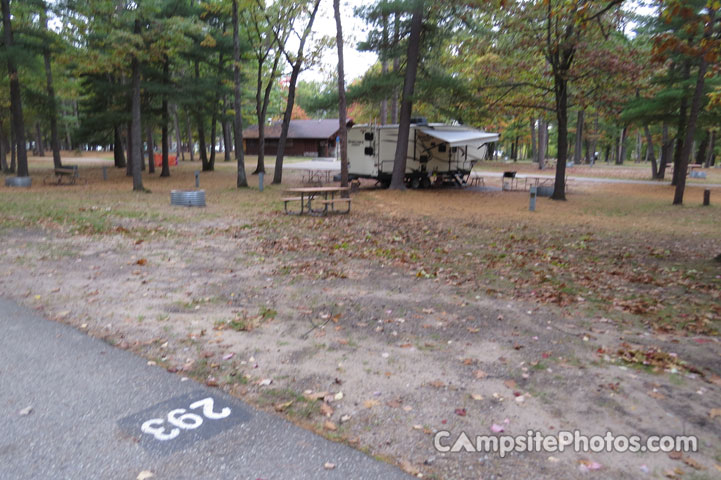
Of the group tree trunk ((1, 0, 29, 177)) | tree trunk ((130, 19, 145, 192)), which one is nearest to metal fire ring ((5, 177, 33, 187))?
tree trunk ((1, 0, 29, 177))

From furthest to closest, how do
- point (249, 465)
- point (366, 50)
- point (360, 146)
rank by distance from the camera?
point (360, 146), point (366, 50), point (249, 465)

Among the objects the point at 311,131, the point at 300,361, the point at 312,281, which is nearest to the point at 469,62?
the point at 312,281

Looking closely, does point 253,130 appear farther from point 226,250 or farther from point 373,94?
point 226,250

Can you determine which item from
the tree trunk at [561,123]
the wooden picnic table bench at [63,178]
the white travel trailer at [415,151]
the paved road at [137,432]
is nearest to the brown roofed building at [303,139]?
the wooden picnic table bench at [63,178]

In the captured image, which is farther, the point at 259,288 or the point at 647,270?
the point at 647,270

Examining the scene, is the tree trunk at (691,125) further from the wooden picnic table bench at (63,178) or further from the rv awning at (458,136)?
the wooden picnic table bench at (63,178)

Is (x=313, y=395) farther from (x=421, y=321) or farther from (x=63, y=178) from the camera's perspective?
(x=63, y=178)

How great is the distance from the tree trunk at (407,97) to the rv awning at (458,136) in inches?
56.0

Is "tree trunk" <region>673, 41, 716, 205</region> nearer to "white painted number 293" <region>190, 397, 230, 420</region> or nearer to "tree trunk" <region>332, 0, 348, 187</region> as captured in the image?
"tree trunk" <region>332, 0, 348, 187</region>

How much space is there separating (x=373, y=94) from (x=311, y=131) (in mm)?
39977

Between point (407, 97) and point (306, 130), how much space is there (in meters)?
41.9

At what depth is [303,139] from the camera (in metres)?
60.8

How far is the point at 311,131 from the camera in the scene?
6097 centimetres

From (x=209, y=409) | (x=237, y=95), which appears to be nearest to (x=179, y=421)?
(x=209, y=409)
